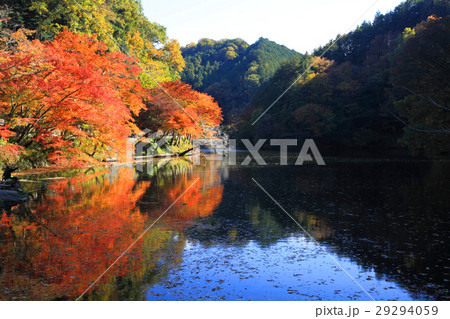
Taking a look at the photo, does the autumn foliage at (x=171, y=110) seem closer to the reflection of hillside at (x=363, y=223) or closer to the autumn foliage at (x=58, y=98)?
the autumn foliage at (x=58, y=98)

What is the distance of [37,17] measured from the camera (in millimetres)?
23844

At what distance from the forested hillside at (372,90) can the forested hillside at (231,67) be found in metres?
14.8

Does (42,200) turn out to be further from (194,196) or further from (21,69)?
(21,69)

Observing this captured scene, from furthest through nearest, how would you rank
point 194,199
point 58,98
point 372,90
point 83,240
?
point 372,90, point 58,98, point 194,199, point 83,240

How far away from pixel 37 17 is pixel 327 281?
24.6 meters

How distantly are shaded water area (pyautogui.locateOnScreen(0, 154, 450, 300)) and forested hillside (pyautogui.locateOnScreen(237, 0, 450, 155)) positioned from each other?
9184 millimetres

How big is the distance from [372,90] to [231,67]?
52225 mm

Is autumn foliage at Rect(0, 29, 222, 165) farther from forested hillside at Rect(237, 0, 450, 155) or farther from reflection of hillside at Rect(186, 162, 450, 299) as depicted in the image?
forested hillside at Rect(237, 0, 450, 155)

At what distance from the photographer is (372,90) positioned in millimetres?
43094

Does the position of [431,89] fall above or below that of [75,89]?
above

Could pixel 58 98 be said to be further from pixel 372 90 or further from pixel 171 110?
pixel 372 90


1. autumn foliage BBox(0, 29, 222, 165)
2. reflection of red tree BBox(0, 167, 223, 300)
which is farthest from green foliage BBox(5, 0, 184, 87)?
reflection of red tree BBox(0, 167, 223, 300)

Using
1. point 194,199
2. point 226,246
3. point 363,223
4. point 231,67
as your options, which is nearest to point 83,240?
point 226,246
